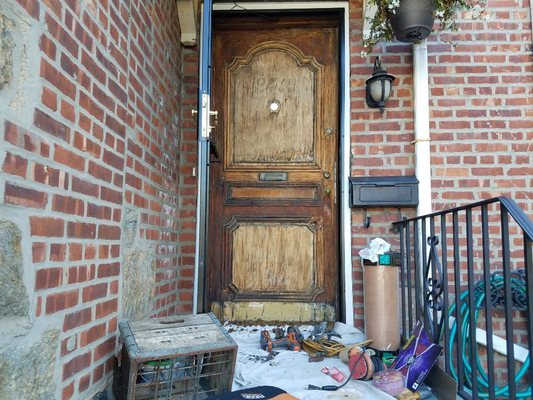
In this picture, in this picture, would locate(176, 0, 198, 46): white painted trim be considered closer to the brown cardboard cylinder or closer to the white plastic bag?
the white plastic bag

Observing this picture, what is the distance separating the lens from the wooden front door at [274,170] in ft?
9.39

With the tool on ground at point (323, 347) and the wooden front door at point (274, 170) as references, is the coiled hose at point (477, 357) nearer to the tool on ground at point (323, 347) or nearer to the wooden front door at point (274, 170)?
the tool on ground at point (323, 347)

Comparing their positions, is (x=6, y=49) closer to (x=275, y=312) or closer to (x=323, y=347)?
(x=323, y=347)

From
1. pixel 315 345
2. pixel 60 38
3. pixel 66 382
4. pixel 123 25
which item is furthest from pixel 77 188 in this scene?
pixel 315 345

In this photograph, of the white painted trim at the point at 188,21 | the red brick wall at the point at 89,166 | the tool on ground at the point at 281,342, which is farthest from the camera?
the white painted trim at the point at 188,21

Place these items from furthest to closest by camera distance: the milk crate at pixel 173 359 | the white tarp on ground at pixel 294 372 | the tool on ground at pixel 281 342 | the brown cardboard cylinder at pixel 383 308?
the tool on ground at pixel 281 342 → the brown cardboard cylinder at pixel 383 308 → the white tarp on ground at pixel 294 372 → the milk crate at pixel 173 359

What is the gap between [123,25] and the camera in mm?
1809

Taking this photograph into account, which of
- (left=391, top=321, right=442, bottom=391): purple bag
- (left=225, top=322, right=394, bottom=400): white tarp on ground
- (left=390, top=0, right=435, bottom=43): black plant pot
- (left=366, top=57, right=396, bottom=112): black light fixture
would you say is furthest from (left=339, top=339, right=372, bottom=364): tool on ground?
(left=390, top=0, right=435, bottom=43): black plant pot

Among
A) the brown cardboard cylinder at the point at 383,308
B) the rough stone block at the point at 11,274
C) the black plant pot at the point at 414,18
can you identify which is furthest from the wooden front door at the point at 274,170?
the rough stone block at the point at 11,274

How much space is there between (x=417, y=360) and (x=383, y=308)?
1.49ft

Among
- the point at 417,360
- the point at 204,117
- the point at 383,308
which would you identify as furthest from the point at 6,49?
the point at 383,308

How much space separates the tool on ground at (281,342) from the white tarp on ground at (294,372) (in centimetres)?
4

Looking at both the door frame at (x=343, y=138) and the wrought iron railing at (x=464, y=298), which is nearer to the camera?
the wrought iron railing at (x=464, y=298)

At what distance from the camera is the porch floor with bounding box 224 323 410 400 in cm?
181
